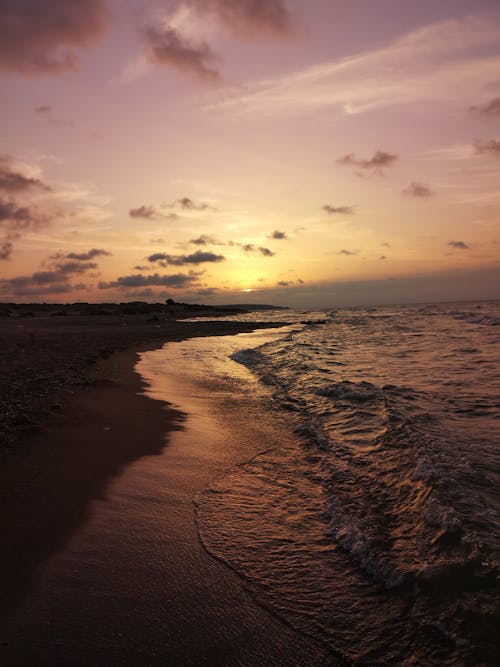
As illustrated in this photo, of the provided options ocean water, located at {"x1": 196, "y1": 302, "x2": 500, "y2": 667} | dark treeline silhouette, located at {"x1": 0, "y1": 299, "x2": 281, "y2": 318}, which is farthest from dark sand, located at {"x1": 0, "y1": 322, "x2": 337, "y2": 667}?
dark treeline silhouette, located at {"x1": 0, "y1": 299, "x2": 281, "y2": 318}

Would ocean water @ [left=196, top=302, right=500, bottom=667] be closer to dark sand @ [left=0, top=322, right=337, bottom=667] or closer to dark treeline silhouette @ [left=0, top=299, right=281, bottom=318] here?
dark sand @ [left=0, top=322, right=337, bottom=667]

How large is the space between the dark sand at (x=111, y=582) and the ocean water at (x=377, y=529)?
33 cm

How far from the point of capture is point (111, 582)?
4188 millimetres

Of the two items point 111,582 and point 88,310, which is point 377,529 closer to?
point 111,582

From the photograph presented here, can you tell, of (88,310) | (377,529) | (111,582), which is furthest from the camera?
(88,310)

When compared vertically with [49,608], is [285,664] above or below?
below

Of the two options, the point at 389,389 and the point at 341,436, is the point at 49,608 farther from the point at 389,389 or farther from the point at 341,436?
the point at 389,389

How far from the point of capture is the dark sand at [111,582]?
3375 mm

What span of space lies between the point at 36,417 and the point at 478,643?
8.74 metres

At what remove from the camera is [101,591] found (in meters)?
4.03

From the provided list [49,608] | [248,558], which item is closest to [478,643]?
[248,558]

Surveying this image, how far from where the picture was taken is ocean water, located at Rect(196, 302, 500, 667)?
3.84 m

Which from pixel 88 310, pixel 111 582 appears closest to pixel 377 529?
pixel 111 582

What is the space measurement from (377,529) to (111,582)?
3.44 meters
